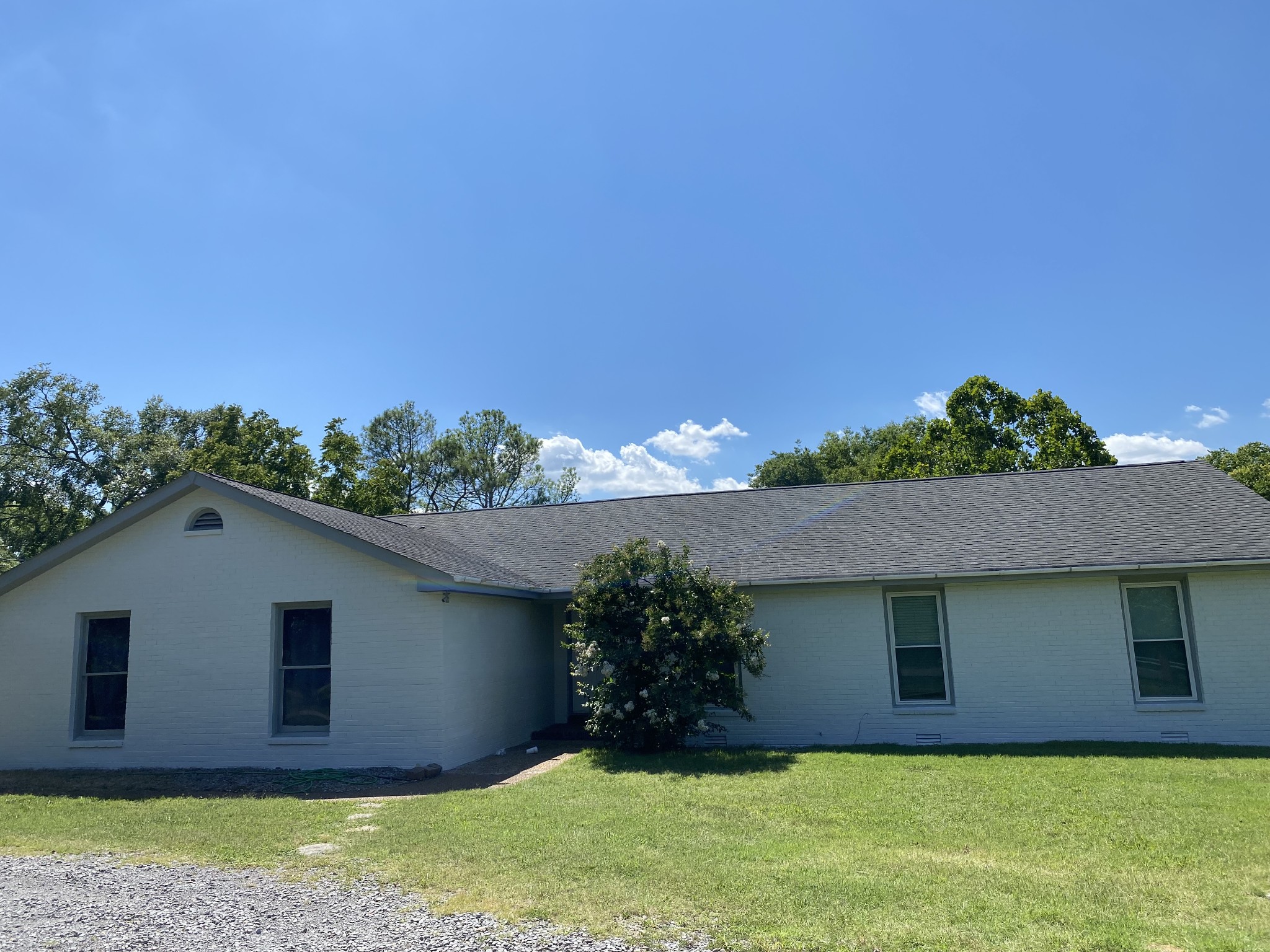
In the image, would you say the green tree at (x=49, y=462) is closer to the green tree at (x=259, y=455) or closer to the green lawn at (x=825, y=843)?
the green tree at (x=259, y=455)

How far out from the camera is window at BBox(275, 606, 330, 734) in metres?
11.9

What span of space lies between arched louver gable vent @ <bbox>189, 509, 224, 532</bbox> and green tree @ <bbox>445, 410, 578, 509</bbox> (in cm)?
3763

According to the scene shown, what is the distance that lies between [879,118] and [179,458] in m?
35.1

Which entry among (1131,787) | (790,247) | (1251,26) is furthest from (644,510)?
(1251,26)

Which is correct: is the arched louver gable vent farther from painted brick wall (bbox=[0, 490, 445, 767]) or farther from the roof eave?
the roof eave

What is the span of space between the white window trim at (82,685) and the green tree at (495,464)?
1467 inches

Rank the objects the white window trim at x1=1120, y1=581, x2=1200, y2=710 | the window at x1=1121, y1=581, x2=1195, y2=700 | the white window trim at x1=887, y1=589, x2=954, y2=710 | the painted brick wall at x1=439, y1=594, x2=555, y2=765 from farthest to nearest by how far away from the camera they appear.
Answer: the white window trim at x1=887, y1=589, x2=954, y2=710
the window at x1=1121, y1=581, x2=1195, y2=700
the white window trim at x1=1120, y1=581, x2=1200, y2=710
the painted brick wall at x1=439, y1=594, x2=555, y2=765

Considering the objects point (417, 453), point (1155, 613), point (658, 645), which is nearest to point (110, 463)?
point (417, 453)

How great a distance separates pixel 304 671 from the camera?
39.4 feet

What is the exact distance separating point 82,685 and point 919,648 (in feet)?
43.6

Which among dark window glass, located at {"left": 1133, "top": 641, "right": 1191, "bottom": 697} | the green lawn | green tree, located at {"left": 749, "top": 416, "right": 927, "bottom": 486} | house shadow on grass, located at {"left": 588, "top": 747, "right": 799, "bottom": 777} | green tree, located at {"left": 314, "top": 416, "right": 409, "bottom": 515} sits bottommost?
house shadow on grass, located at {"left": 588, "top": 747, "right": 799, "bottom": 777}

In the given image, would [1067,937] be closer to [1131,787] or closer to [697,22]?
[1131,787]

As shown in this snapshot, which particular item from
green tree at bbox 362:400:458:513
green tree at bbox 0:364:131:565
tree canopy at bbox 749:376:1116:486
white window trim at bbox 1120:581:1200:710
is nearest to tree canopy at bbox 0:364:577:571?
green tree at bbox 0:364:131:565

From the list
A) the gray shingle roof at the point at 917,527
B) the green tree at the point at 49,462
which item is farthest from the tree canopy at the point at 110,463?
the gray shingle roof at the point at 917,527
